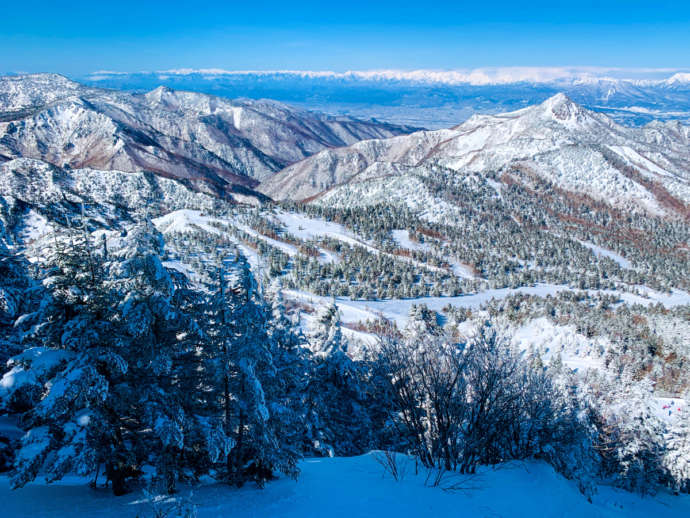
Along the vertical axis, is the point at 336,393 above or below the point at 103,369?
below

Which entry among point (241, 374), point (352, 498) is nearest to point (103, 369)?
point (241, 374)

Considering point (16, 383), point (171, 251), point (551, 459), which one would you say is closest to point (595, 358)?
point (551, 459)


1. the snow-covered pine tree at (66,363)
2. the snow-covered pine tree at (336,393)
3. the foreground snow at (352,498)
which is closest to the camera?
the snow-covered pine tree at (66,363)

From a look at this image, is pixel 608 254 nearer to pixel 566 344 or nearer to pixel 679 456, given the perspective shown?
pixel 566 344

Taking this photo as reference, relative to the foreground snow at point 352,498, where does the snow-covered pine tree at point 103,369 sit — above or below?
above

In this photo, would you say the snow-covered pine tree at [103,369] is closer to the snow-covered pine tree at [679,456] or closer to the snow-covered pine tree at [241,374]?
the snow-covered pine tree at [241,374]

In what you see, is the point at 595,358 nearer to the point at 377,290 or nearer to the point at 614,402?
the point at 614,402

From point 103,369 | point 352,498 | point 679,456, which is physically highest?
point 103,369

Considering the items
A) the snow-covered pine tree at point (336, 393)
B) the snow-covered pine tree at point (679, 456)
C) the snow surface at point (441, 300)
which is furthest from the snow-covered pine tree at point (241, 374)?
the snow surface at point (441, 300)
